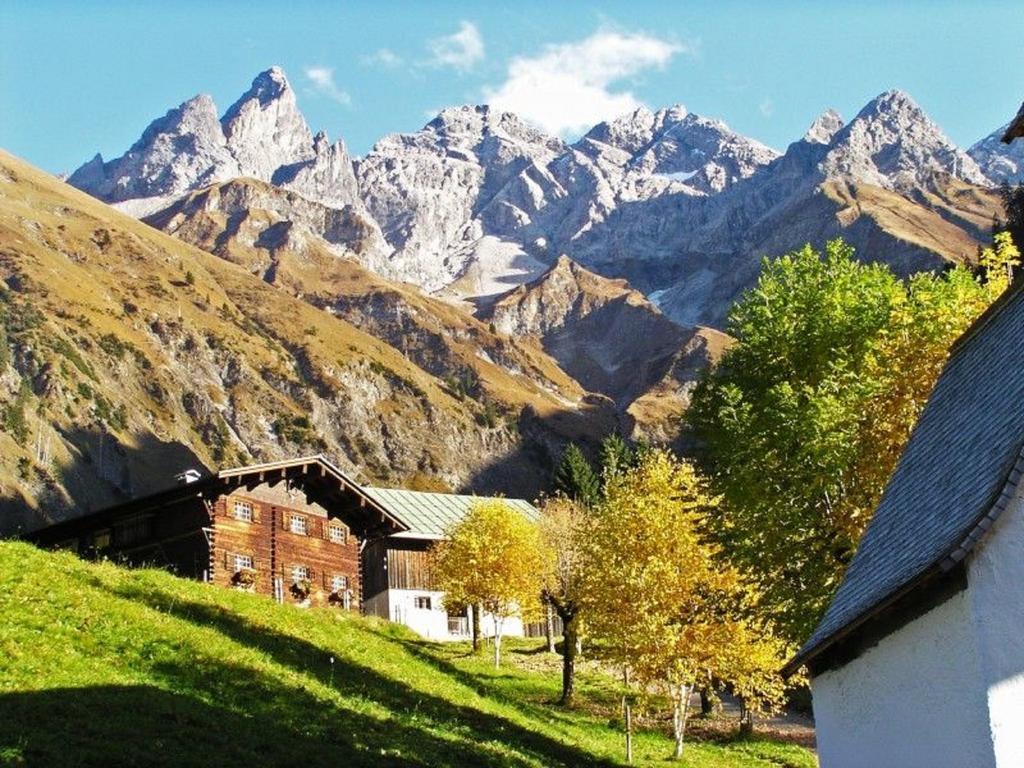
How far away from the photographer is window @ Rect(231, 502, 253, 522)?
56.1 meters

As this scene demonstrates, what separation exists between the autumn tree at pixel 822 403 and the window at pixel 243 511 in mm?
31922

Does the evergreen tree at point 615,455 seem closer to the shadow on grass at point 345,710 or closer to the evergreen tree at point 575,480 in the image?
the evergreen tree at point 575,480

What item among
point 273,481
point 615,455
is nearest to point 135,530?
point 273,481

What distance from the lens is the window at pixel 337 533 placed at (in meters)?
61.6

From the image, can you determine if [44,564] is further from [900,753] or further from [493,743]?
[900,753]

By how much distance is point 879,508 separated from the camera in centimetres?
2028

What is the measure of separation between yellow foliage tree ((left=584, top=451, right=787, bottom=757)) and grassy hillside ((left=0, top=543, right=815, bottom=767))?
3.03 meters

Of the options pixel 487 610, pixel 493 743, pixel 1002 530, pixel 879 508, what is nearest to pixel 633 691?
pixel 487 610

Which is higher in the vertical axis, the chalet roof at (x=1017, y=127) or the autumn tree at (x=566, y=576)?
the chalet roof at (x=1017, y=127)

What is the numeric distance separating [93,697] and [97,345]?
506ft

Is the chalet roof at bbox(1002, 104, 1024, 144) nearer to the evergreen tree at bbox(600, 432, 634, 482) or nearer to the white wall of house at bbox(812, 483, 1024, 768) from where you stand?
the white wall of house at bbox(812, 483, 1024, 768)

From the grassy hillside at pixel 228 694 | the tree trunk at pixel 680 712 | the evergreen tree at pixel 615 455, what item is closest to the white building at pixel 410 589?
the grassy hillside at pixel 228 694

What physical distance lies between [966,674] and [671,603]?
846 inches

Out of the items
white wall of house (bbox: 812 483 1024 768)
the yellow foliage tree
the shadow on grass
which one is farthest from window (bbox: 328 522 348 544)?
white wall of house (bbox: 812 483 1024 768)
